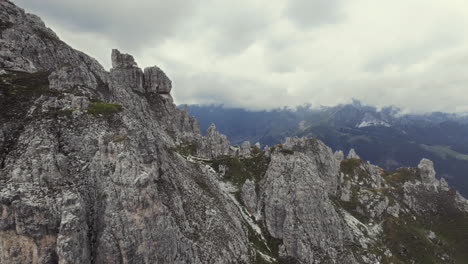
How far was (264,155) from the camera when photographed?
5335 inches

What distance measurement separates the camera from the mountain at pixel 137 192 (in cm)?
4203

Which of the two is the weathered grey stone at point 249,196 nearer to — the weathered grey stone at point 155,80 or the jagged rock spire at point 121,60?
the weathered grey stone at point 155,80

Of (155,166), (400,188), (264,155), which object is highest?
(155,166)

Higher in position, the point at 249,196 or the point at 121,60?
the point at 121,60

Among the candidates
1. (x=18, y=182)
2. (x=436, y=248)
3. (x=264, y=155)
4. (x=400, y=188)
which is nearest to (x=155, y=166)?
(x=18, y=182)

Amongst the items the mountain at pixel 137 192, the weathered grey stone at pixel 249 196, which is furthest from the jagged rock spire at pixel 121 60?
the weathered grey stone at pixel 249 196

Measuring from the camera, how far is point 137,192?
49.8 meters

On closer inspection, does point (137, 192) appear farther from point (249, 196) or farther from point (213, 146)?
point (213, 146)

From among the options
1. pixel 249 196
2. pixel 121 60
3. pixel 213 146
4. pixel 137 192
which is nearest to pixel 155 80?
pixel 121 60

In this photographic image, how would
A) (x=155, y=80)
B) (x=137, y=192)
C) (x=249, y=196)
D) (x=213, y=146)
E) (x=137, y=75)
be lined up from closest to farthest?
(x=137, y=192)
(x=249, y=196)
(x=213, y=146)
(x=137, y=75)
(x=155, y=80)

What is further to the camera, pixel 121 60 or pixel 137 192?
pixel 121 60

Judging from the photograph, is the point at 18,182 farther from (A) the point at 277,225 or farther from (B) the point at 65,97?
(A) the point at 277,225

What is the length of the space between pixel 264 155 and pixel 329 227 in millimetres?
49663

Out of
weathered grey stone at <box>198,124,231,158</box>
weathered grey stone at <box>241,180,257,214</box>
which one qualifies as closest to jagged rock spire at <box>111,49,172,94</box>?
weathered grey stone at <box>198,124,231,158</box>
